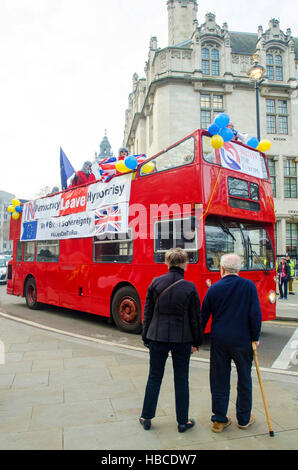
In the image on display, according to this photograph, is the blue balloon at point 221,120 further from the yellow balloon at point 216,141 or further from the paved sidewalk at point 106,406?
the paved sidewalk at point 106,406

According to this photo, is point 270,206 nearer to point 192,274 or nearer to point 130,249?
point 192,274

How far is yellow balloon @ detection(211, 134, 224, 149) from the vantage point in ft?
19.7

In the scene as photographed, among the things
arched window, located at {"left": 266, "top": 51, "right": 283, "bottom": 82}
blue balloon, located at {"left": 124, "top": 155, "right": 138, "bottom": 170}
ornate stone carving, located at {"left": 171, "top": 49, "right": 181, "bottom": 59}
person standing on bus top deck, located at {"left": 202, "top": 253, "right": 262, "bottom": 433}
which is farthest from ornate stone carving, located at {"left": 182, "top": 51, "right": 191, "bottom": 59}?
person standing on bus top deck, located at {"left": 202, "top": 253, "right": 262, "bottom": 433}

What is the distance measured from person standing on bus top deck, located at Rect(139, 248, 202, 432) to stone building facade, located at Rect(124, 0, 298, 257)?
21195 mm

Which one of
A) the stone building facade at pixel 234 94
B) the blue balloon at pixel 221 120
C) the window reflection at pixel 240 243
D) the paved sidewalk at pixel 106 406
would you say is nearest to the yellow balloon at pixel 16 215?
the paved sidewalk at pixel 106 406

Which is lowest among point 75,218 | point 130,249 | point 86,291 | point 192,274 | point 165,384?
point 165,384

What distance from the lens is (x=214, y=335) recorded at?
320 cm

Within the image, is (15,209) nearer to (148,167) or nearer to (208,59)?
(148,167)

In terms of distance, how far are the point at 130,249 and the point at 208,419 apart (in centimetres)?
440

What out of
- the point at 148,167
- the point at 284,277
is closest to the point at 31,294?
the point at 148,167

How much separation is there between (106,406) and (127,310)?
385 centimetres

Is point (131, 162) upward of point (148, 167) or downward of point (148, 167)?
upward

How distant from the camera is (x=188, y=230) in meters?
6.11
